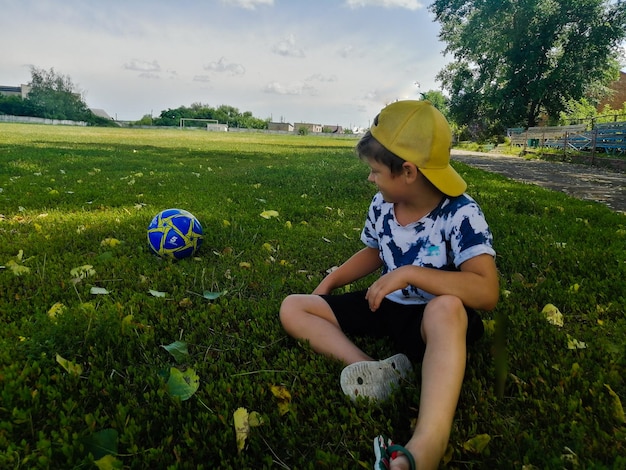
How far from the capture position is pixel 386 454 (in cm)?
141

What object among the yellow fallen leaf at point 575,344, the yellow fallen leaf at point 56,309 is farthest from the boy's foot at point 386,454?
the yellow fallen leaf at point 56,309

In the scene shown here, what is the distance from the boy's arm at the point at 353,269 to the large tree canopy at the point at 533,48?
88.8ft

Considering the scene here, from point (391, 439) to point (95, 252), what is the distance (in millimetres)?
2868

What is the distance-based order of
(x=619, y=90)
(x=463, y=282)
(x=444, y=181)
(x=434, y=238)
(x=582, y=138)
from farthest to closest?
(x=619, y=90) < (x=582, y=138) < (x=434, y=238) < (x=444, y=181) < (x=463, y=282)

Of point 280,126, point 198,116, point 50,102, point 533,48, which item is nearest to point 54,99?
point 50,102

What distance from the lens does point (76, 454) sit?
1.48 metres

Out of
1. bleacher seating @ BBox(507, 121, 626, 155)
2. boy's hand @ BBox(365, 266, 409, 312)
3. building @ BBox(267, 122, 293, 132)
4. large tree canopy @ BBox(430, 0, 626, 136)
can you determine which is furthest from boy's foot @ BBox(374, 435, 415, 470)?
building @ BBox(267, 122, 293, 132)

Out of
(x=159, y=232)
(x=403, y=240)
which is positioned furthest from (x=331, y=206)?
(x=403, y=240)

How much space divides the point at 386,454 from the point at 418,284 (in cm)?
68

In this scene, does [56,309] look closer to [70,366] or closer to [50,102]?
[70,366]

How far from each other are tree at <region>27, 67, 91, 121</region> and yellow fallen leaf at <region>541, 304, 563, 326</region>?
100 metres

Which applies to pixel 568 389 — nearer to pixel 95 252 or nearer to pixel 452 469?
pixel 452 469

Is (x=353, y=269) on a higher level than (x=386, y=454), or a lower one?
higher

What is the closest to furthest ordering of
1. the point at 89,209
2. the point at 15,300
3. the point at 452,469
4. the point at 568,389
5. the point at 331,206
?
the point at 452,469, the point at 568,389, the point at 15,300, the point at 89,209, the point at 331,206
